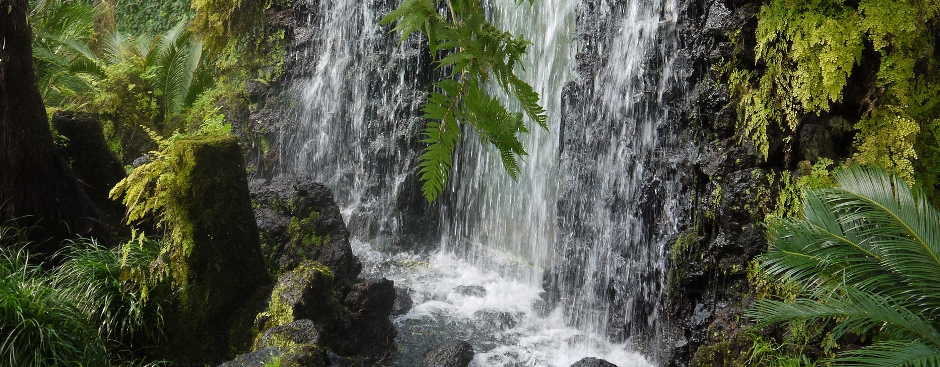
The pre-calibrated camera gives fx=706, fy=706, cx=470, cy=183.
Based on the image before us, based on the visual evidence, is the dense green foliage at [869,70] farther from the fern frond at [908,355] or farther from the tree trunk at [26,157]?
the tree trunk at [26,157]

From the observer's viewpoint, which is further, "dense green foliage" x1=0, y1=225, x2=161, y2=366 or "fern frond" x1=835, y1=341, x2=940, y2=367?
"dense green foliage" x1=0, y1=225, x2=161, y2=366

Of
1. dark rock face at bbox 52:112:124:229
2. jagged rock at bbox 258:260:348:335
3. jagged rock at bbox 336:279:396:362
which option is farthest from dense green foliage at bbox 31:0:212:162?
jagged rock at bbox 258:260:348:335

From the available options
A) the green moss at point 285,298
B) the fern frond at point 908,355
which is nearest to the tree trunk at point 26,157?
the green moss at point 285,298

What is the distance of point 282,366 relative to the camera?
15.1 ft

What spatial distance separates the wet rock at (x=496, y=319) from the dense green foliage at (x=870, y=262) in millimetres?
3754

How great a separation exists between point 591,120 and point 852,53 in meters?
3.46

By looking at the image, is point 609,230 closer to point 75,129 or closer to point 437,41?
point 75,129

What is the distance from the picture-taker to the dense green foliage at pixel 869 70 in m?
4.62

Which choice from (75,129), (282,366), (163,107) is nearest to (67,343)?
(282,366)

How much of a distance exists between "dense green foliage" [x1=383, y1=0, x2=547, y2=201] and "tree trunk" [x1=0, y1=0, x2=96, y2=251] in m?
6.04

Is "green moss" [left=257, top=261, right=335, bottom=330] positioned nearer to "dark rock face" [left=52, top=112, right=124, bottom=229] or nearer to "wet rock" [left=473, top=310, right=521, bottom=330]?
"wet rock" [left=473, top=310, right=521, bottom=330]

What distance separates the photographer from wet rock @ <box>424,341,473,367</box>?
6367 millimetres

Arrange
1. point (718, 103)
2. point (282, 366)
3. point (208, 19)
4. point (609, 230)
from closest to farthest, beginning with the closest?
point (282, 366), point (718, 103), point (609, 230), point (208, 19)

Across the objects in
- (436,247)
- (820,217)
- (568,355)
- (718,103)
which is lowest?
(568,355)
